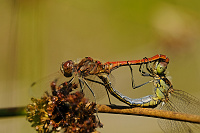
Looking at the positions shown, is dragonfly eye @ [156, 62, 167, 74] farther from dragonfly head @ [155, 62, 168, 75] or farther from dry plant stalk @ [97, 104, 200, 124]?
dry plant stalk @ [97, 104, 200, 124]

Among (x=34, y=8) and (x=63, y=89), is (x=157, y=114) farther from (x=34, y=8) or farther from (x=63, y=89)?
(x=34, y=8)

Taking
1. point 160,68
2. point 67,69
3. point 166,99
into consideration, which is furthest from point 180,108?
point 67,69

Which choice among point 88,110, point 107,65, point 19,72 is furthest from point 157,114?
point 19,72

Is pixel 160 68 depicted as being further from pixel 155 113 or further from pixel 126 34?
pixel 126 34

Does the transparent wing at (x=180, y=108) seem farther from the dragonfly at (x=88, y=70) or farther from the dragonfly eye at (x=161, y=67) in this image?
the dragonfly at (x=88, y=70)

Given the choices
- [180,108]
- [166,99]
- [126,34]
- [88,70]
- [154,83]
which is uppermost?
[126,34]

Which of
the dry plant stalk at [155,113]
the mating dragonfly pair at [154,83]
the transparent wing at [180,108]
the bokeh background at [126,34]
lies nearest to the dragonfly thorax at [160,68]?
the mating dragonfly pair at [154,83]

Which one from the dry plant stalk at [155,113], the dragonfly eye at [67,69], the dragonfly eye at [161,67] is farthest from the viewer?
the dragonfly eye at [161,67]
